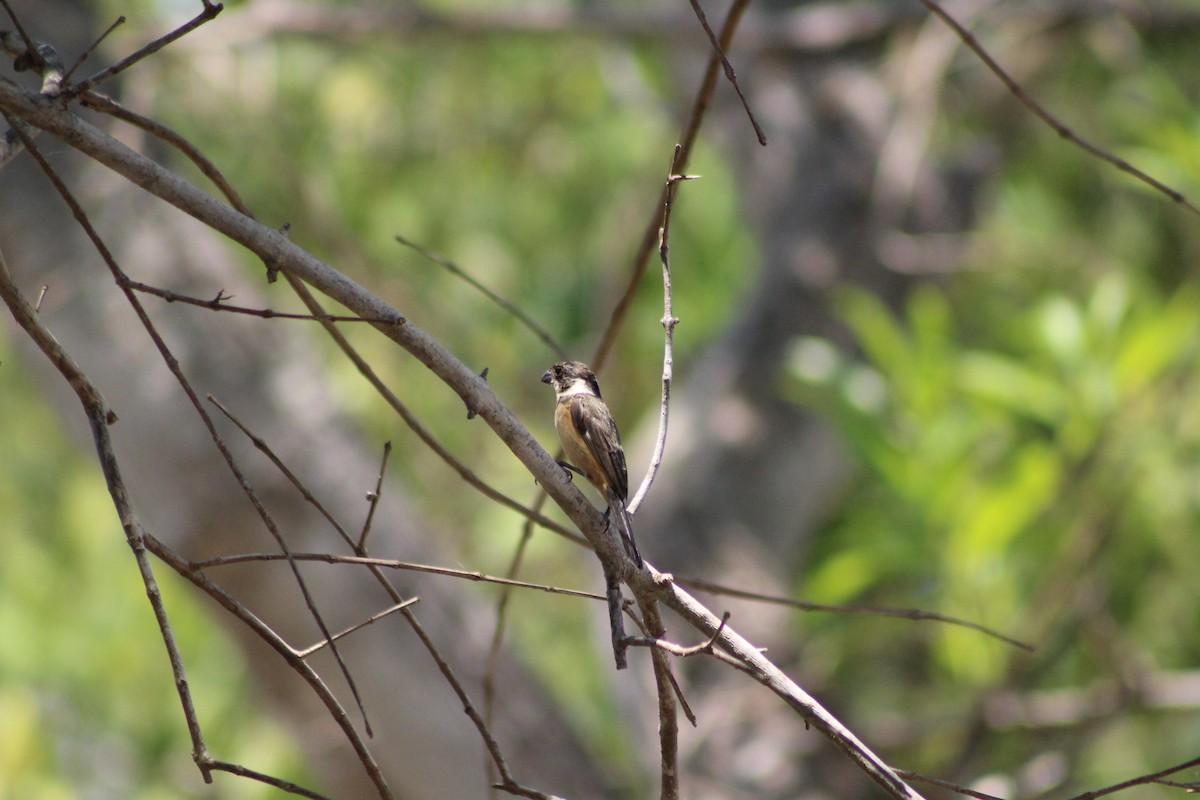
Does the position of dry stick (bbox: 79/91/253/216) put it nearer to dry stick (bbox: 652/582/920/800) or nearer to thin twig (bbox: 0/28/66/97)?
thin twig (bbox: 0/28/66/97)

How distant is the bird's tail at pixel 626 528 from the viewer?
4.46ft

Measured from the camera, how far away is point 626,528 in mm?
1518

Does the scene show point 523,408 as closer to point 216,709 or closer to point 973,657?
point 216,709

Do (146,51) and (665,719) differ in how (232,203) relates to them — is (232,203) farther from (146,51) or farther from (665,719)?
(665,719)

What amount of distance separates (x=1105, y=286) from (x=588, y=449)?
2.48 metres

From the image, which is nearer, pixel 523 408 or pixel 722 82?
pixel 722 82

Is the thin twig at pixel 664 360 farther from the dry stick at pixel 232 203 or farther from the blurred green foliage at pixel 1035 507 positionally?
the blurred green foliage at pixel 1035 507

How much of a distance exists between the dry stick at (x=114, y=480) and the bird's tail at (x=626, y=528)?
1.62 feet

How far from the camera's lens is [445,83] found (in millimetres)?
7117

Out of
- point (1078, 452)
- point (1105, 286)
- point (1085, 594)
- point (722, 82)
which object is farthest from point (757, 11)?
point (1085, 594)

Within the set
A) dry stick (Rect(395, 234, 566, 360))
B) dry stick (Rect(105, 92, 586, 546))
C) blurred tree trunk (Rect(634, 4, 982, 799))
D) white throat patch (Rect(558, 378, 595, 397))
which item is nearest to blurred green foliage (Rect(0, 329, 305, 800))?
blurred tree trunk (Rect(634, 4, 982, 799))

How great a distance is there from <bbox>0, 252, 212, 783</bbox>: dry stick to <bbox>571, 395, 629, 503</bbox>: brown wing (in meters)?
0.81

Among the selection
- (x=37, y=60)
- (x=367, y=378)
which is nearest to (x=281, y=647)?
(x=367, y=378)

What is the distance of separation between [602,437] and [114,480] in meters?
0.85
